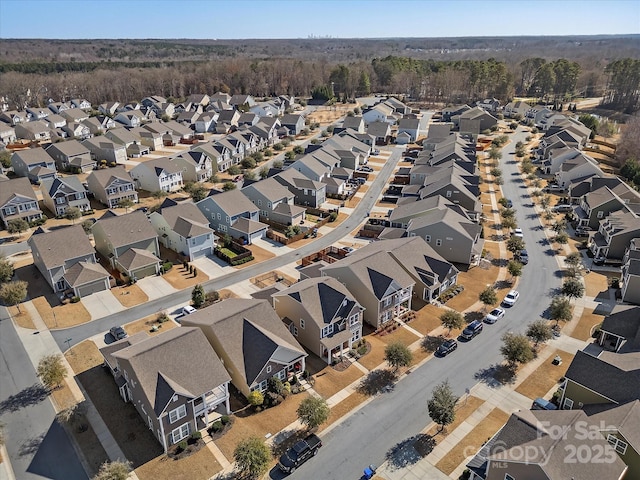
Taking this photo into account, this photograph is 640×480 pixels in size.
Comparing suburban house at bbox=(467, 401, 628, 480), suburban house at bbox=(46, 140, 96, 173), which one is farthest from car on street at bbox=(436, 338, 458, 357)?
suburban house at bbox=(46, 140, 96, 173)

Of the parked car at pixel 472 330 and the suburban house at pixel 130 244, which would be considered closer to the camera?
the parked car at pixel 472 330

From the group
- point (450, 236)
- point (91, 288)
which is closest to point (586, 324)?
point (450, 236)

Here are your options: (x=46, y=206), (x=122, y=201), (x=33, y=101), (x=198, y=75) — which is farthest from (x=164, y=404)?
(x=198, y=75)

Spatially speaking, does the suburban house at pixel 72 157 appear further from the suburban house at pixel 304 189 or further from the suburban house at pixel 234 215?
the suburban house at pixel 304 189

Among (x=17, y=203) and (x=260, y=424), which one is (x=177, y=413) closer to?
(x=260, y=424)

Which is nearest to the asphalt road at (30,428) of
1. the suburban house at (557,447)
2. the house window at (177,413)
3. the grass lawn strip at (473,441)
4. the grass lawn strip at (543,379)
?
the house window at (177,413)

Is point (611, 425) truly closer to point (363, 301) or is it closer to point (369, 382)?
point (369, 382)
